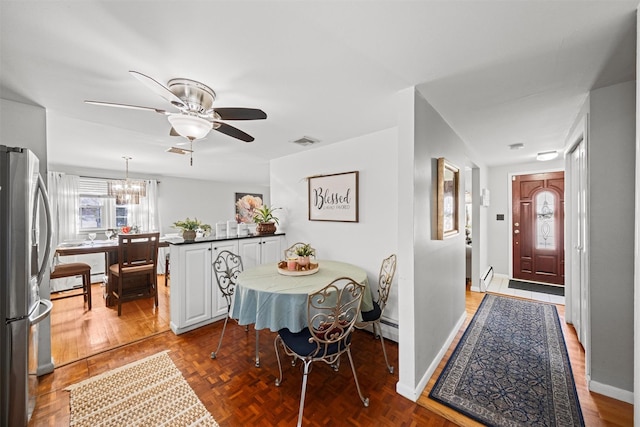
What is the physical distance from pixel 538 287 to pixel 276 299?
4964 mm

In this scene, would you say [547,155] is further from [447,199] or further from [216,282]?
[216,282]

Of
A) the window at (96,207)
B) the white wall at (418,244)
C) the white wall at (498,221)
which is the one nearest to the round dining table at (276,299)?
the white wall at (418,244)

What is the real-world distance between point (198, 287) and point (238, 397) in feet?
A: 4.84

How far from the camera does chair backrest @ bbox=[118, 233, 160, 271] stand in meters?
3.46

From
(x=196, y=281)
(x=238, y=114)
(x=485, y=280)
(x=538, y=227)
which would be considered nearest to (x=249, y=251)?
(x=196, y=281)

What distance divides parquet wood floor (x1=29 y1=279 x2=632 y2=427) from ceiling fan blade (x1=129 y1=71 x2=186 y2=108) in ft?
6.80

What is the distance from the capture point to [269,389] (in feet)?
6.31

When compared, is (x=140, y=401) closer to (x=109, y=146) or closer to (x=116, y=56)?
(x=116, y=56)

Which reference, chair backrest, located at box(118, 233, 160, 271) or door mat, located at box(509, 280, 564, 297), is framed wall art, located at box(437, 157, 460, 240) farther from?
chair backrest, located at box(118, 233, 160, 271)

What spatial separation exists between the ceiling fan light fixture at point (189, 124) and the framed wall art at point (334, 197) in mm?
1706

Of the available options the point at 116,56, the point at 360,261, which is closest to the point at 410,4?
the point at 116,56

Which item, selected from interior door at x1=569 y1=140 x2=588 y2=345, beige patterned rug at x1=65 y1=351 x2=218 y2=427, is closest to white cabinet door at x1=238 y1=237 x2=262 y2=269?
beige patterned rug at x1=65 y1=351 x2=218 y2=427

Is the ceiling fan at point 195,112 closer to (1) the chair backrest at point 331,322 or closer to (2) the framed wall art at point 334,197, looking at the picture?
(1) the chair backrest at point 331,322

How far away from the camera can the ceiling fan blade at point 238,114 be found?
1705 millimetres
